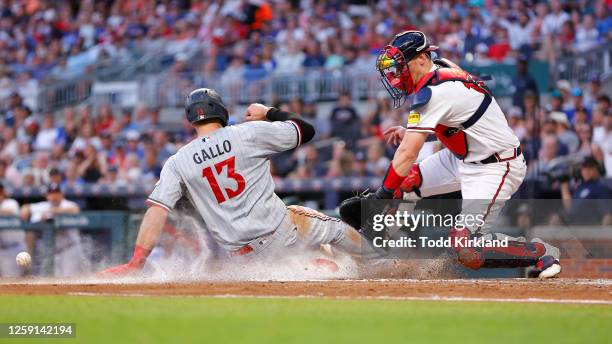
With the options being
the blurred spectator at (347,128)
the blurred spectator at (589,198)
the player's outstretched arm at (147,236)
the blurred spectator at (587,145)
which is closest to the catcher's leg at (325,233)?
the player's outstretched arm at (147,236)

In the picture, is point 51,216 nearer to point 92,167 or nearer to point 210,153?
point 92,167

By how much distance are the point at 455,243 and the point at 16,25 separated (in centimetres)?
1829

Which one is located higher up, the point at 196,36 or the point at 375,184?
the point at 196,36

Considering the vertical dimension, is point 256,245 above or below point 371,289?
above

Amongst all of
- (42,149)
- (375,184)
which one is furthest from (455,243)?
(42,149)

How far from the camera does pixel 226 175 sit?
809 centimetres

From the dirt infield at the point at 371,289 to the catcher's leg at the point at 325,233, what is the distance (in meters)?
0.49

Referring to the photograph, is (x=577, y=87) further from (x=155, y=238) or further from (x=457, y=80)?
(x=155, y=238)

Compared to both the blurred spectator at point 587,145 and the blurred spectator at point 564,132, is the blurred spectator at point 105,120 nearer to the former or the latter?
the blurred spectator at point 564,132

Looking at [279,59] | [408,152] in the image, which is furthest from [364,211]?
[279,59]

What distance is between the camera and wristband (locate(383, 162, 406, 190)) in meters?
7.88

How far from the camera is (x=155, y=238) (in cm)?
802

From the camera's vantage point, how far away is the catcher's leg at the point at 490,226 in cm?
800

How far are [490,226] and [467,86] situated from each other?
3.79 feet
